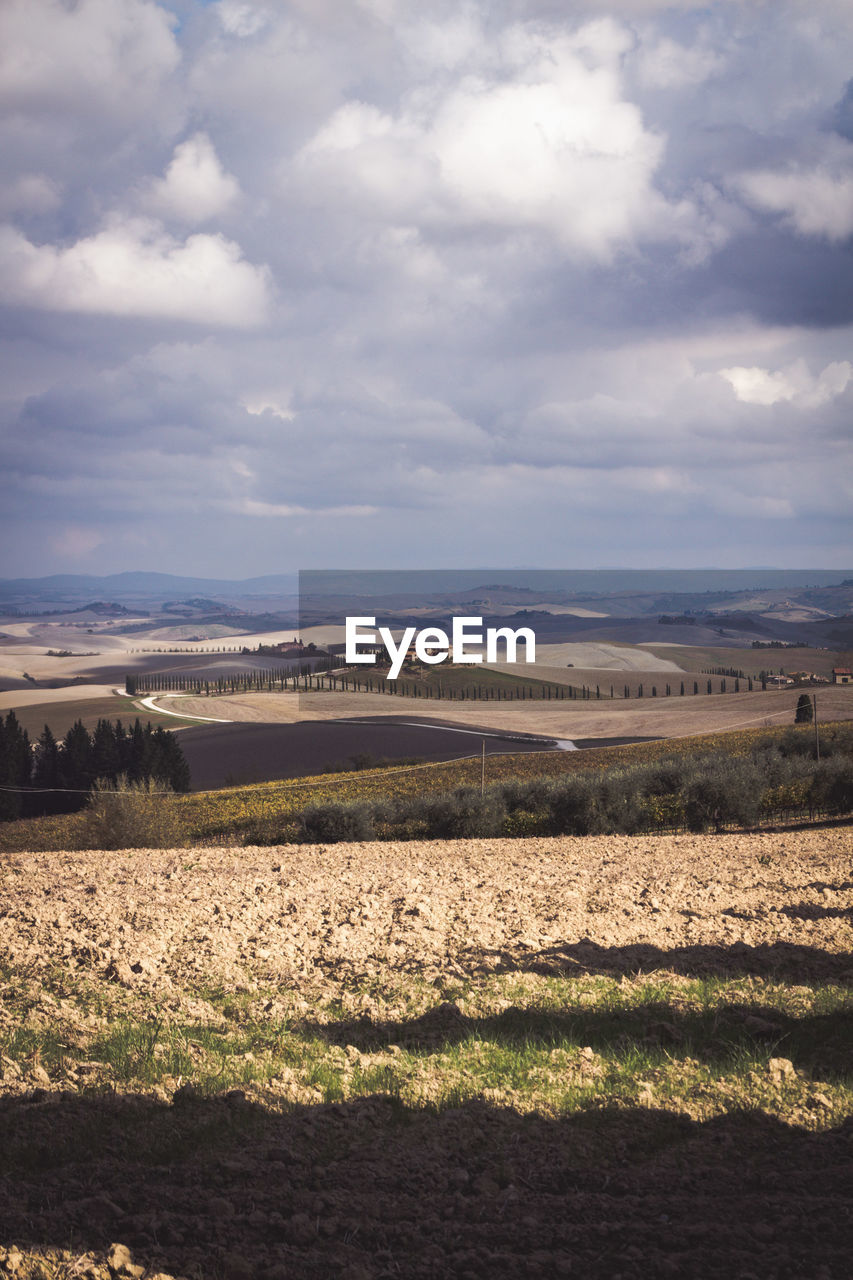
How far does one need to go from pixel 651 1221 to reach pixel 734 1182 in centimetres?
65

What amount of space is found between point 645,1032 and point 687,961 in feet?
6.98

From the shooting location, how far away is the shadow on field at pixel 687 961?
362 inches

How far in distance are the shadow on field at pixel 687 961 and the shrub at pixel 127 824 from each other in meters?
20.8

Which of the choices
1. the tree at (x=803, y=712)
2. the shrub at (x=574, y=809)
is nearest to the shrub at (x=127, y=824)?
the shrub at (x=574, y=809)

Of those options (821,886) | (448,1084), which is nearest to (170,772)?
(821,886)

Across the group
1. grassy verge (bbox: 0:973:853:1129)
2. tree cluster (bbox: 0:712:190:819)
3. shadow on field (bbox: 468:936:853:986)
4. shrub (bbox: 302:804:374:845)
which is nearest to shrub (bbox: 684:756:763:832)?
shrub (bbox: 302:804:374:845)

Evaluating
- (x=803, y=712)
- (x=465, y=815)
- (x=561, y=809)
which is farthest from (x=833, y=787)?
(x=803, y=712)

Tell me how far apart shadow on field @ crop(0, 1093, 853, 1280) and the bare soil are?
0.04 ft

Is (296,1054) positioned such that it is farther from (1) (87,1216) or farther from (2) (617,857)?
(2) (617,857)

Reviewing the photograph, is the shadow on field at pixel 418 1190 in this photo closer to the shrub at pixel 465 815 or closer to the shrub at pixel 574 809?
the shrub at pixel 465 815

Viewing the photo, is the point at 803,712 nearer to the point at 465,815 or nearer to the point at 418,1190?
the point at 465,815

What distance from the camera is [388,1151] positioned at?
5.39m

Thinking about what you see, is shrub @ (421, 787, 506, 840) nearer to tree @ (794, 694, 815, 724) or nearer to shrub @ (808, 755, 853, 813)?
shrub @ (808, 755, 853, 813)

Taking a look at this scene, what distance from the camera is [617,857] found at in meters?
17.7
